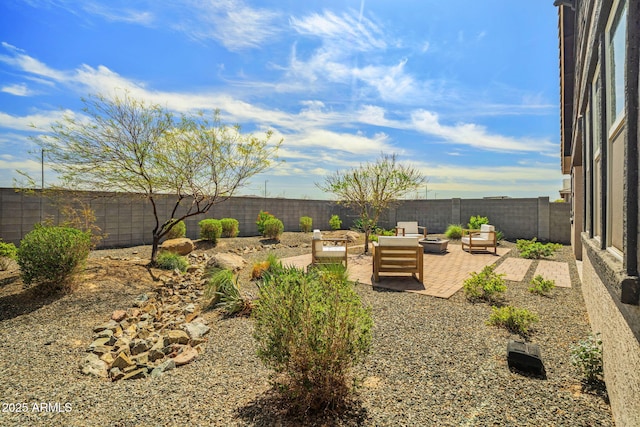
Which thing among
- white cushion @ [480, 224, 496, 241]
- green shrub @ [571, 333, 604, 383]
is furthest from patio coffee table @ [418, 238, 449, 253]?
green shrub @ [571, 333, 604, 383]

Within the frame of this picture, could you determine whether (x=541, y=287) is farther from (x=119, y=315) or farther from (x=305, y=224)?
(x=305, y=224)

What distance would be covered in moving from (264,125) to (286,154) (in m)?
0.91

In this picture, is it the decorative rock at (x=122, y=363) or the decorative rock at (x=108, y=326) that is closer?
the decorative rock at (x=122, y=363)

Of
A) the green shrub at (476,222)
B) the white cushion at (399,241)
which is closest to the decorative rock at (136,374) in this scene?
the white cushion at (399,241)

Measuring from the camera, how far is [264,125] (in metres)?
7.53

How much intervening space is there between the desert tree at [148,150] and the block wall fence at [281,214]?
832 mm

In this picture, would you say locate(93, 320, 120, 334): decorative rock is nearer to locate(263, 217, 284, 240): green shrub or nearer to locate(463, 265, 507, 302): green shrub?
locate(463, 265, 507, 302): green shrub

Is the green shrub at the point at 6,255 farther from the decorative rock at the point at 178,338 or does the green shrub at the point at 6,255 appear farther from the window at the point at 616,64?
the window at the point at 616,64

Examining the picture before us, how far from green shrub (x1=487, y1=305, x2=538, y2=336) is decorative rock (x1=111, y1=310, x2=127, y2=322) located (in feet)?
16.4

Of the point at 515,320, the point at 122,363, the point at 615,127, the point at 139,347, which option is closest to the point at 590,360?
the point at 515,320

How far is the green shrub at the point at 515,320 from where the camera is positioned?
3357 millimetres

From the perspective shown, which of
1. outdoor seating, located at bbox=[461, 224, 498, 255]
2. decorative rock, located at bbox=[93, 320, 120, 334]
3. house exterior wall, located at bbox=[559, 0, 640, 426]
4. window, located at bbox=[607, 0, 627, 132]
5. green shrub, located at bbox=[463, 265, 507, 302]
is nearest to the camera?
house exterior wall, located at bbox=[559, 0, 640, 426]

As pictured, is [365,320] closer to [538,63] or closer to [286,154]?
[286,154]

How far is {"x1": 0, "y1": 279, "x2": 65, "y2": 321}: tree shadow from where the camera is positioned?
405 centimetres
